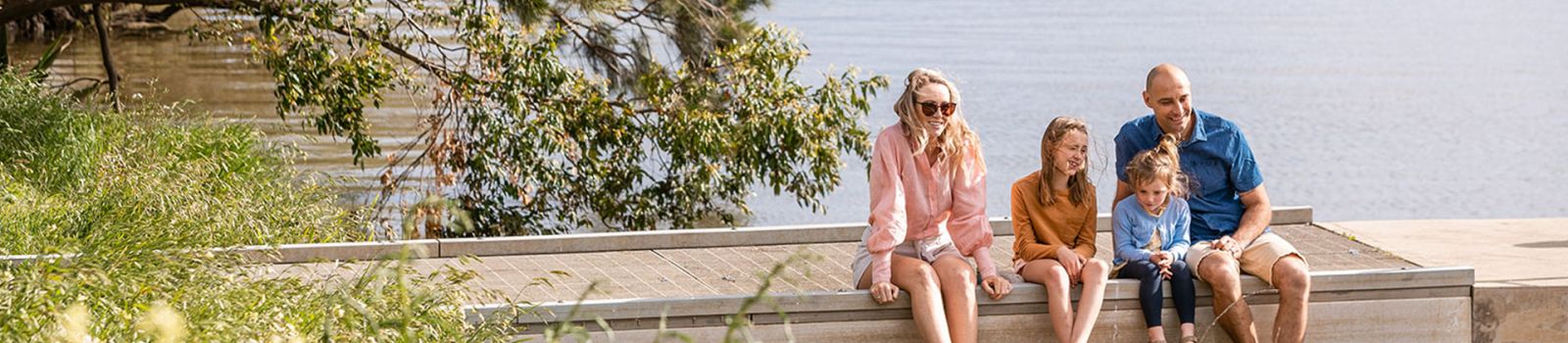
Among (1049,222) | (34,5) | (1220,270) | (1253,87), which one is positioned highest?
(34,5)

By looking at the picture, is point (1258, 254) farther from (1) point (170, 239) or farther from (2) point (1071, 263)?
(1) point (170, 239)

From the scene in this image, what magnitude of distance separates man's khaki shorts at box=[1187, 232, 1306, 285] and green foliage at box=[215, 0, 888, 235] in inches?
172

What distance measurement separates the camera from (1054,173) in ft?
18.1

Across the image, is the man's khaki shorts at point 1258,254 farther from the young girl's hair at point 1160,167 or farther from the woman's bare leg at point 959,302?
the woman's bare leg at point 959,302

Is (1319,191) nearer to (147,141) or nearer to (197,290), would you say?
(147,141)

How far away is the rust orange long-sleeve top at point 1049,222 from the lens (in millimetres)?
5477

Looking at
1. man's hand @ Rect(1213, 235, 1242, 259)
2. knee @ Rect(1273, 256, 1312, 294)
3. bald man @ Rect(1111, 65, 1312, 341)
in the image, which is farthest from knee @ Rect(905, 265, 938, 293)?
knee @ Rect(1273, 256, 1312, 294)

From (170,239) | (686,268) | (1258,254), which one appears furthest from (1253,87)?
(170,239)

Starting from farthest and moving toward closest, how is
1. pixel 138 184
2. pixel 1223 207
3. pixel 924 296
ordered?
pixel 138 184 < pixel 1223 207 < pixel 924 296

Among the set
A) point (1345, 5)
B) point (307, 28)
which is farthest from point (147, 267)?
point (1345, 5)

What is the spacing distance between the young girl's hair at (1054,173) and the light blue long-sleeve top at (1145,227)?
0.11 metres

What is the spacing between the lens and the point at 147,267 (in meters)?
4.50

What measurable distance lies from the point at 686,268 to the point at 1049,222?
1170mm

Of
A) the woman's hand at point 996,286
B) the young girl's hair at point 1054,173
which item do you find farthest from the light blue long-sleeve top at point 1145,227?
the woman's hand at point 996,286
